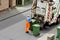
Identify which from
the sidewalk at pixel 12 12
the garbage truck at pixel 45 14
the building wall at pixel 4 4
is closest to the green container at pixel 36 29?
the garbage truck at pixel 45 14

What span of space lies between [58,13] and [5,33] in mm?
4003

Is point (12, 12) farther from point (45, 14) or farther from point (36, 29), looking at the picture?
point (36, 29)

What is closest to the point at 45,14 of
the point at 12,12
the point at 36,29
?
the point at 36,29

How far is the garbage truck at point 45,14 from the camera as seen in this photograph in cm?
1421

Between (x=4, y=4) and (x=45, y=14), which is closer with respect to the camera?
(x=45, y=14)

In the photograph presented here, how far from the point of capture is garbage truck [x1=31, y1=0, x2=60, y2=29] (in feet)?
46.6

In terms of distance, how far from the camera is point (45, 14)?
563 inches

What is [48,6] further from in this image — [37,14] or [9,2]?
[9,2]

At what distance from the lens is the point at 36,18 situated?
1452cm

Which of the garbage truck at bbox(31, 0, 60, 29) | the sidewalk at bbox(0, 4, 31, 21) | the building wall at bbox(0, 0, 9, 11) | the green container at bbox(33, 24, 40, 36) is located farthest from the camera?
the building wall at bbox(0, 0, 9, 11)

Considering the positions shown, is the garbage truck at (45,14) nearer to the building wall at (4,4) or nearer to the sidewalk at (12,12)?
the sidewalk at (12,12)

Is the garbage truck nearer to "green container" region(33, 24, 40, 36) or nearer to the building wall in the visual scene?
"green container" region(33, 24, 40, 36)

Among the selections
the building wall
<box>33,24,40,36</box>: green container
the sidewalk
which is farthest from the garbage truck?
the building wall

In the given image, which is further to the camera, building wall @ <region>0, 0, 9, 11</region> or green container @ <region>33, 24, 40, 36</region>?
building wall @ <region>0, 0, 9, 11</region>
